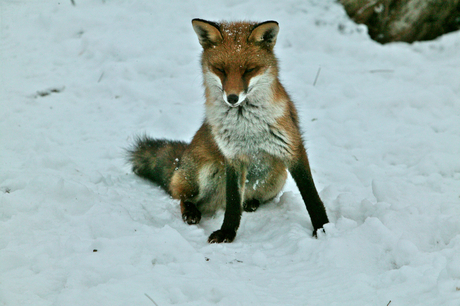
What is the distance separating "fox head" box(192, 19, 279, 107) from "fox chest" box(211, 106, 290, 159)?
16 cm

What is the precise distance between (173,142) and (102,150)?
120cm

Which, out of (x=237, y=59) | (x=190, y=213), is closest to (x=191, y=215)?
(x=190, y=213)

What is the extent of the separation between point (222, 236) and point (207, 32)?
6.63 ft

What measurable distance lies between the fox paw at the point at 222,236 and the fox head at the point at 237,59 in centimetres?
126

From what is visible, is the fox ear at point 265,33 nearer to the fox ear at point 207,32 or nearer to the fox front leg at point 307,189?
the fox ear at point 207,32

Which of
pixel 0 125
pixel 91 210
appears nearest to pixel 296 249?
pixel 91 210

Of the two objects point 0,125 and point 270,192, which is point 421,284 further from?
point 0,125

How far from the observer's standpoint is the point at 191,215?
459 centimetres

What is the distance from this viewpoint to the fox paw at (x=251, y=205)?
4.91 metres

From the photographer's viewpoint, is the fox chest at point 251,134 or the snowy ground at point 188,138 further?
the fox chest at point 251,134

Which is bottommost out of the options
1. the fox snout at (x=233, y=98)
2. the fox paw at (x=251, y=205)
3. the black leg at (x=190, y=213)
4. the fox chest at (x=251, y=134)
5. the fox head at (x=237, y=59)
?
the fox paw at (x=251, y=205)

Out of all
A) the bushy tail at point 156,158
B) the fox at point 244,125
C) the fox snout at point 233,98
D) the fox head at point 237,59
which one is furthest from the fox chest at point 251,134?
the bushy tail at point 156,158

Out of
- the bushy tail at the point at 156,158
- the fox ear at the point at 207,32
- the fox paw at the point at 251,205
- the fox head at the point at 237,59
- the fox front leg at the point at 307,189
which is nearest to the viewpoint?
the fox head at the point at 237,59

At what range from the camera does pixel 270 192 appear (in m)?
4.89
